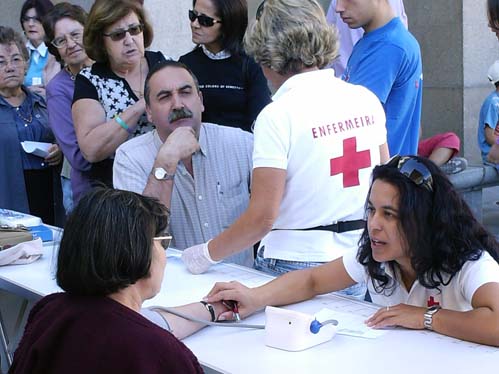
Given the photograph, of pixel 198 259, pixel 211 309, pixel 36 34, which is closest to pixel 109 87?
pixel 198 259

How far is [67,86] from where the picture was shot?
4.02 metres

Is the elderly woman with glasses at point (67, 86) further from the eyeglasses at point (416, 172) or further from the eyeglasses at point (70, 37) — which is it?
the eyeglasses at point (416, 172)

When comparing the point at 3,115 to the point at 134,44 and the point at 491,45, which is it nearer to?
the point at 134,44

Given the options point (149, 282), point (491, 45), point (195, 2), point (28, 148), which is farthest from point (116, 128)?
point (491, 45)

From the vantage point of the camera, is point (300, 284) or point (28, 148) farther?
point (28, 148)

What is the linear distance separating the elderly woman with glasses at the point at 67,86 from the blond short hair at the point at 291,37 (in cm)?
141

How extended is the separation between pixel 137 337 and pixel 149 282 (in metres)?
0.20

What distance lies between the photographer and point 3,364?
322 cm

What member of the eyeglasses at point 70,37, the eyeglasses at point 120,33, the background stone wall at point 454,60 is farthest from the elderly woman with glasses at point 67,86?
the background stone wall at point 454,60

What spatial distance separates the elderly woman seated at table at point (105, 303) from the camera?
1.61m

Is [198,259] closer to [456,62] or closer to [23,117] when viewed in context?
[23,117]

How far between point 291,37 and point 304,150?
35 cm

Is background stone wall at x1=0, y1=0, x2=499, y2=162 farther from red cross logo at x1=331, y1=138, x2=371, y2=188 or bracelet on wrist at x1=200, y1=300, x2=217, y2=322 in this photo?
bracelet on wrist at x1=200, y1=300, x2=217, y2=322

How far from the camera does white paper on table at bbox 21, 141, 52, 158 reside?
4.56 metres
